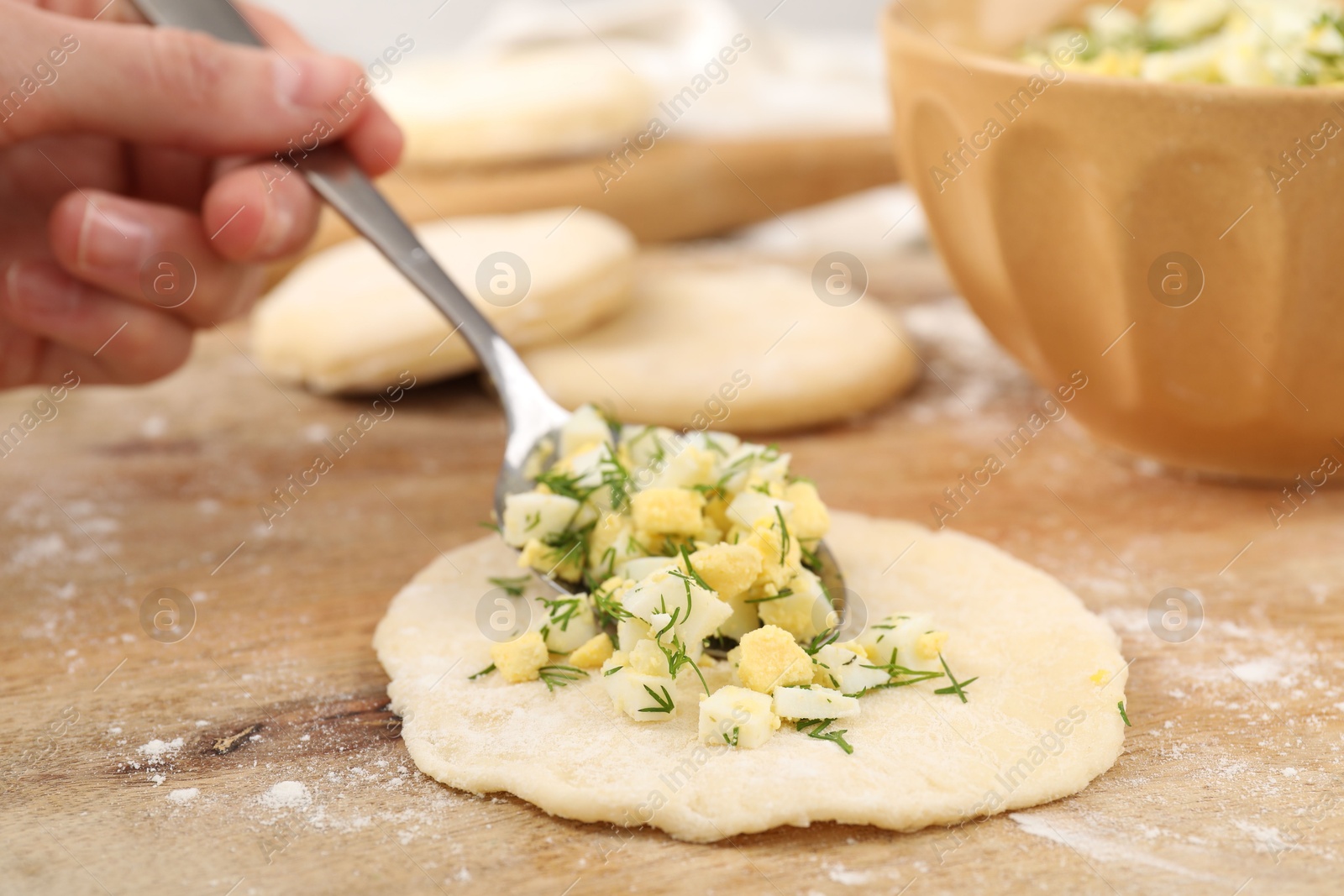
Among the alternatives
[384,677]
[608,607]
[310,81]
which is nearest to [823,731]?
[608,607]

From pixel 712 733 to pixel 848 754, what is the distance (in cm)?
13

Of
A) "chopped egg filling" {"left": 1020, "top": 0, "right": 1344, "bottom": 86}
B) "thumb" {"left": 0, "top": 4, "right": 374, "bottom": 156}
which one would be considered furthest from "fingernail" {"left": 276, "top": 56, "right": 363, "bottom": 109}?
"chopped egg filling" {"left": 1020, "top": 0, "right": 1344, "bottom": 86}

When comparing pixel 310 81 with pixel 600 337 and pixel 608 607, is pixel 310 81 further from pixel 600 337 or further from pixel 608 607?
pixel 608 607

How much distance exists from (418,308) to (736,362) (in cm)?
58

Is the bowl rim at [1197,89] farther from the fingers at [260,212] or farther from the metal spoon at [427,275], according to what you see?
the fingers at [260,212]

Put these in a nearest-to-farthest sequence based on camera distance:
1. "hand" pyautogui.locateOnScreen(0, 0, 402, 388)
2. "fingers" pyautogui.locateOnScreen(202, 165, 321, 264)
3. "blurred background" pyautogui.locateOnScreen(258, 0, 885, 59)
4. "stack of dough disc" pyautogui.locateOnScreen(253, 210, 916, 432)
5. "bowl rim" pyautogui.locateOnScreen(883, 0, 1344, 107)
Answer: "bowl rim" pyautogui.locateOnScreen(883, 0, 1344, 107)
"hand" pyautogui.locateOnScreen(0, 0, 402, 388)
"fingers" pyautogui.locateOnScreen(202, 165, 321, 264)
"stack of dough disc" pyautogui.locateOnScreen(253, 210, 916, 432)
"blurred background" pyautogui.locateOnScreen(258, 0, 885, 59)

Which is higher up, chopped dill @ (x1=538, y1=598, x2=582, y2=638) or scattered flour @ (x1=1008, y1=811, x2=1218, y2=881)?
chopped dill @ (x1=538, y1=598, x2=582, y2=638)

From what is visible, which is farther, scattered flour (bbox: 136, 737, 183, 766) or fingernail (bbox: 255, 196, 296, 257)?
fingernail (bbox: 255, 196, 296, 257)

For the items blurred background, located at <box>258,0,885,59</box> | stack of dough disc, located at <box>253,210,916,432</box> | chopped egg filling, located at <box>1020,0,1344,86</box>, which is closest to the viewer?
chopped egg filling, located at <box>1020,0,1344,86</box>

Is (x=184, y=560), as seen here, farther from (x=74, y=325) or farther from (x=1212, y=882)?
(x=1212, y=882)

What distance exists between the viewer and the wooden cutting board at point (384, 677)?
1.10 metres

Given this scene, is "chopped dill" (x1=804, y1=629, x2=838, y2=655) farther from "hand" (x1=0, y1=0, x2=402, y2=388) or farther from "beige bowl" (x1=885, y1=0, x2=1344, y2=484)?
"hand" (x1=0, y1=0, x2=402, y2=388)

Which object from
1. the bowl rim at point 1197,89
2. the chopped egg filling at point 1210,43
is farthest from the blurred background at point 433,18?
the bowl rim at point 1197,89

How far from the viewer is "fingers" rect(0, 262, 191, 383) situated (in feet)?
6.51
